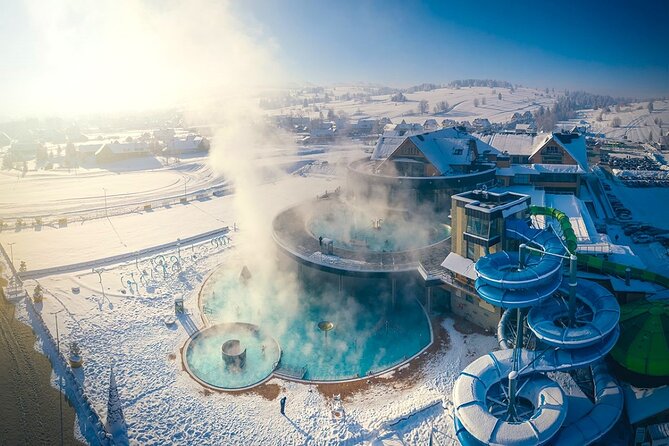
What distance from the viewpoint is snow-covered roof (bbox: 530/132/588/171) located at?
5003cm

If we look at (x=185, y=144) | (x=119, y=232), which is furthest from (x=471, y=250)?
(x=185, y=144)

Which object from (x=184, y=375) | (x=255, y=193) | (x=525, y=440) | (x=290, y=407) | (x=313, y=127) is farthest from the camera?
(x=313, y=127)

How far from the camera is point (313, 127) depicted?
142 metres

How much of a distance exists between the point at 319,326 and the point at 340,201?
2470 cm

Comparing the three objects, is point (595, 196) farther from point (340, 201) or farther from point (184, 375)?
point (184, 375)

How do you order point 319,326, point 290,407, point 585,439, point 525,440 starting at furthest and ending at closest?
point 319,326
point 290,407
point 585,439
point 525,440

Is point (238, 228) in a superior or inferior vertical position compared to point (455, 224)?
inferior

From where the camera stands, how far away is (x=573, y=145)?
51531 millimetres

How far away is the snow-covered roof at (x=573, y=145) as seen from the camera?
164ft

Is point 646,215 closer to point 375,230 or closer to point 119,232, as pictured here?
point 375,230

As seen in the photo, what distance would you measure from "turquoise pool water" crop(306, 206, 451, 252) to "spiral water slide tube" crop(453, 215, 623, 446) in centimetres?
1527

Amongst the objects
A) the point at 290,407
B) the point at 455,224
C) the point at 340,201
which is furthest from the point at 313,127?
the point at 290,407

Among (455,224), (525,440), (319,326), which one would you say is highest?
(455,224)

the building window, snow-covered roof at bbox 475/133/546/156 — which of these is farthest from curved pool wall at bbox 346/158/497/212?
the building window
